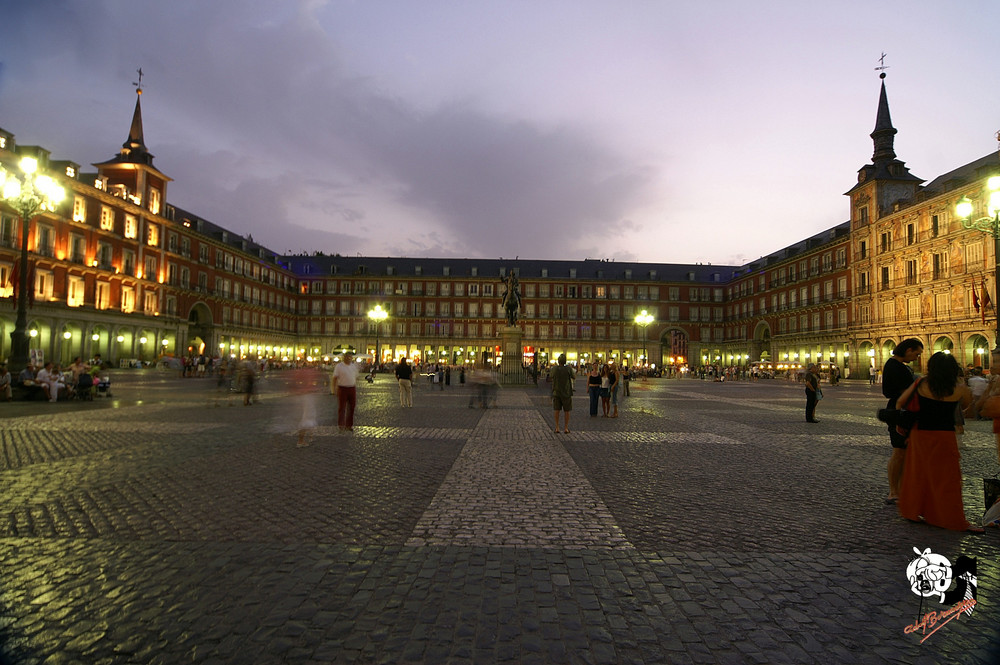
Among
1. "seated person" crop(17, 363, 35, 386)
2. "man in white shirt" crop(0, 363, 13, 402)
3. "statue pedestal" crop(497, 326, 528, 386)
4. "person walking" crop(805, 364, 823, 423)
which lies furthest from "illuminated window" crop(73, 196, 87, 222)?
"person walking" crop(805, 364, 823, 423)

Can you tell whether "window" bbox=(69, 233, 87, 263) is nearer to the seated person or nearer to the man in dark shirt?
the seated person

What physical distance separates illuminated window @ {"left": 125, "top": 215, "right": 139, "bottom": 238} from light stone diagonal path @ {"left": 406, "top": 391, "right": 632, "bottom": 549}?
43478 millimetres

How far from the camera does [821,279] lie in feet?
163

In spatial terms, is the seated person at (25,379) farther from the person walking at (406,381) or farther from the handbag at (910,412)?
the handbag at (910,412)

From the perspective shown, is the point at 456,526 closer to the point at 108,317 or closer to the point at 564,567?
the point at 564,567

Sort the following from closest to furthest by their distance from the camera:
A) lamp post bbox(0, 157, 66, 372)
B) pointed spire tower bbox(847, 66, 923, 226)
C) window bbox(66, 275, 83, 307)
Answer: lamp post bbox(0, 157, 66, 372) → window bbox(66, 275, 83, 307) → pointed spire tower bbox(847, 66, 923, 226)

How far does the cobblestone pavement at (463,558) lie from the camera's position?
8.69 feet

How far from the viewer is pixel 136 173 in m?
41.4

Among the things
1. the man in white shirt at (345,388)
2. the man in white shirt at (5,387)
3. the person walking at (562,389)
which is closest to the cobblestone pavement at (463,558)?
the man in white shirt at (345,388)

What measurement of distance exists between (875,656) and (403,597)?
95.9 inches

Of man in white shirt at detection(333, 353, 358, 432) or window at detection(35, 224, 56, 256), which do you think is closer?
man in white shirt at detection(333, 353, 358, 432)

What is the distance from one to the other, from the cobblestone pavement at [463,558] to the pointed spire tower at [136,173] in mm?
42033

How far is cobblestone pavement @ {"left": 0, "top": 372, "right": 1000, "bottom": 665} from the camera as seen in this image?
265 centimetres

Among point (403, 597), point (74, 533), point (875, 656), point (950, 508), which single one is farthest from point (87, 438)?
point (950, 508)
